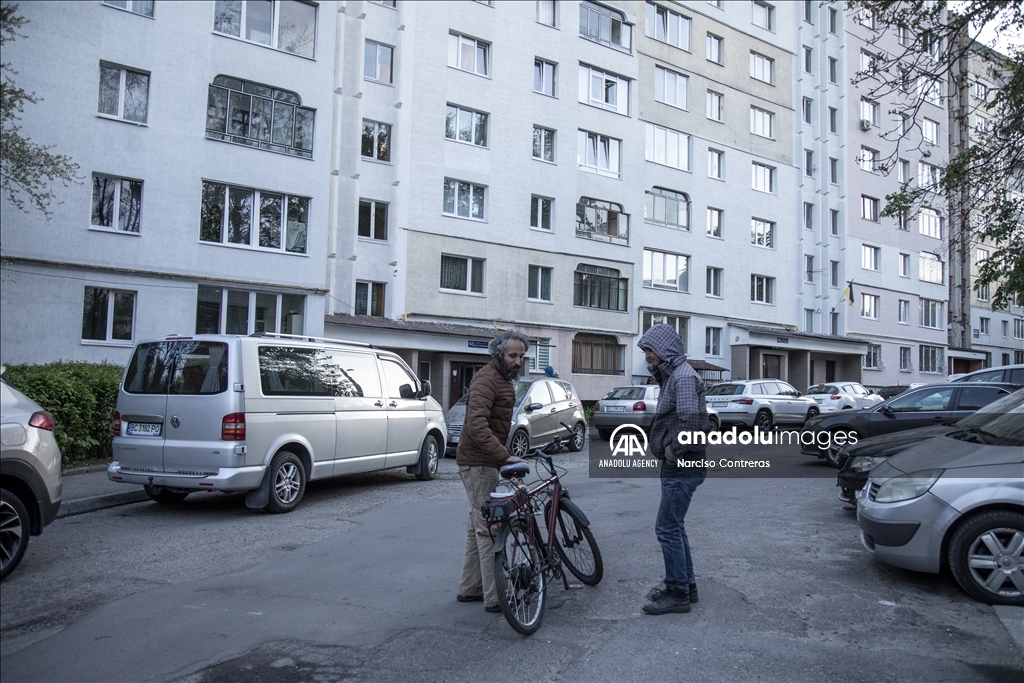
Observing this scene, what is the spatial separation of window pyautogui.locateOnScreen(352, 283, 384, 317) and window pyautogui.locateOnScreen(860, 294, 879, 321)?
3115cm

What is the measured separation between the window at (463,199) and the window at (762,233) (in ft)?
55.9

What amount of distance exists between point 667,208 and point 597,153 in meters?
4.71

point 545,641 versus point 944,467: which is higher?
point 944,467

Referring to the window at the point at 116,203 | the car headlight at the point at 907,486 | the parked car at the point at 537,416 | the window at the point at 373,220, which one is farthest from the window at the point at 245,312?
the car headlight at the point at 907,486

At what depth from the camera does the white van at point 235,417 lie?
875cm

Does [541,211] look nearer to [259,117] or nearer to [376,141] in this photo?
[376,141]

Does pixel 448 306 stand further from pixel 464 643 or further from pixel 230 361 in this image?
pixel 464 643

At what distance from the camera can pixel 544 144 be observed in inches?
1248

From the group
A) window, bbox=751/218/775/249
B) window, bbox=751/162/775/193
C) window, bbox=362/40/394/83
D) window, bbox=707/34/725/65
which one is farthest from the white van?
window, bbox=751/162/775/193

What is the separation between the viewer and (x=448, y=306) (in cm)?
2822

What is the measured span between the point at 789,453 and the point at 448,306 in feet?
46.9

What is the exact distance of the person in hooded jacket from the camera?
5352 millimetres

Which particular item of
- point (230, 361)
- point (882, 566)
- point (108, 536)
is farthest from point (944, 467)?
point (108, 536)

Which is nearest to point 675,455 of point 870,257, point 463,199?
point 463,199
